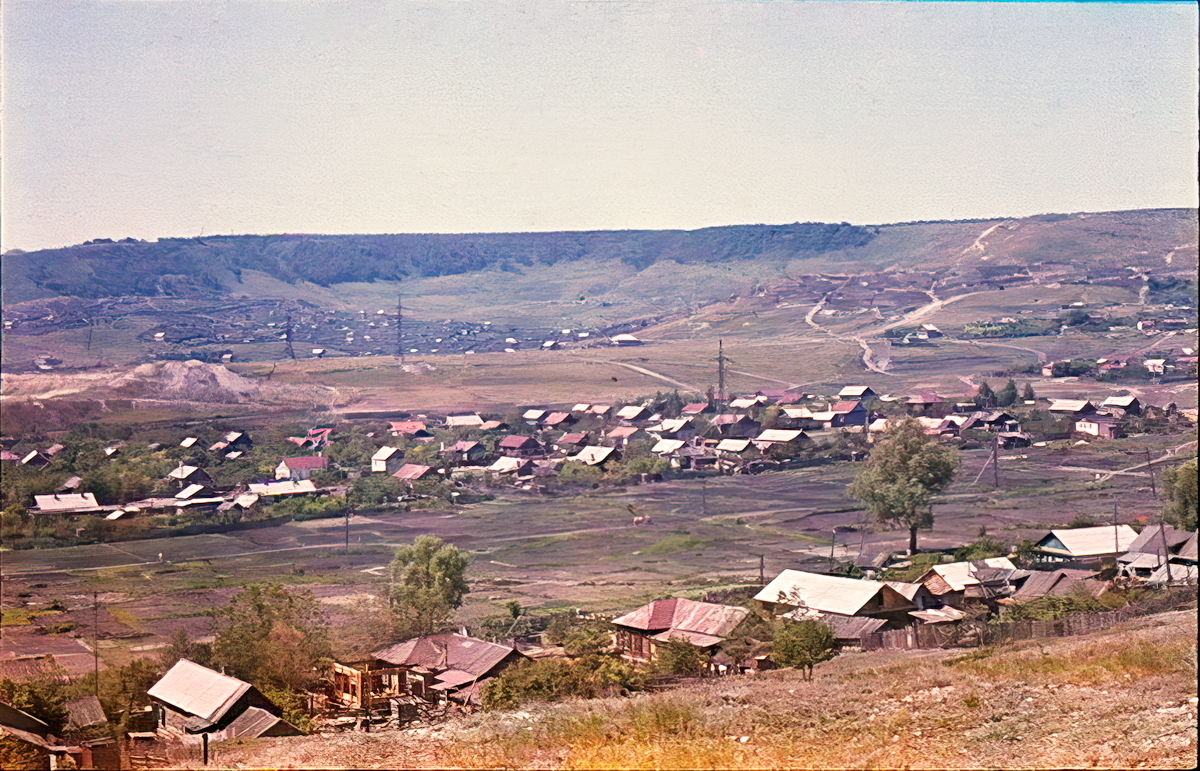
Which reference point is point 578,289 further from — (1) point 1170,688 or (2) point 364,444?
(1) point 1170,688

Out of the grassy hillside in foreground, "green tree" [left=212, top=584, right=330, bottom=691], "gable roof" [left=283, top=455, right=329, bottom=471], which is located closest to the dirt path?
"gable roof" [left=283, top=455, right=329, bottom=471]

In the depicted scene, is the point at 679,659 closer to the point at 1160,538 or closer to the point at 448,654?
the point at 448,654

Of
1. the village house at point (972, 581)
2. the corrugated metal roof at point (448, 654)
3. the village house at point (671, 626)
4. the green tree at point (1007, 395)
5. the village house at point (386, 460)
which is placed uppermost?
the green tree at point (1007, 395)

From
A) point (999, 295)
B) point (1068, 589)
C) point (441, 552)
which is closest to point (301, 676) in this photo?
point (441, 552)

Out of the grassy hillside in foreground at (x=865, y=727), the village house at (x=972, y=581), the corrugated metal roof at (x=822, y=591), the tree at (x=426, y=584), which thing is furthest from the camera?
the village house at (x=972, y=581)

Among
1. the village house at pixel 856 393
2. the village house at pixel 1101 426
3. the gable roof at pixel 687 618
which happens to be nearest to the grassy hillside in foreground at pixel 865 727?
the gable roof at pixel 687 618

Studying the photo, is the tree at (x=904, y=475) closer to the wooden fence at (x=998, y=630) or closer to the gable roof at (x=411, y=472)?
the wooden fence at (x=998, y=630)
